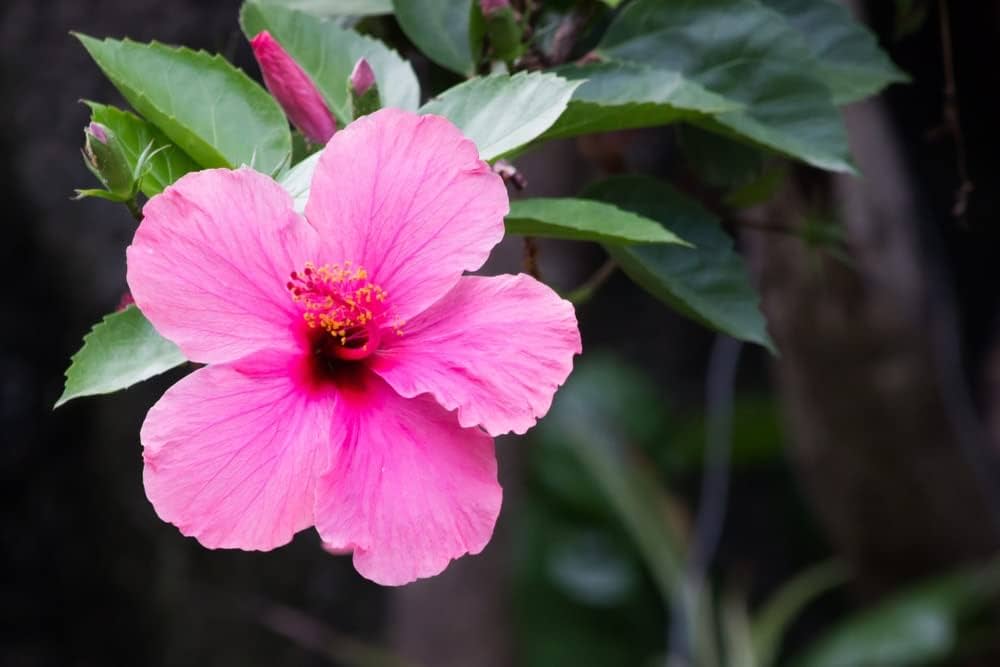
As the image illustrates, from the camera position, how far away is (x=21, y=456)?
2.00 meters

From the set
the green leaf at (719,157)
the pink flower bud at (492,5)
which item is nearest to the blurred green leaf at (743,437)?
the green leaf at (719,157)

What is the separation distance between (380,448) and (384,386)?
4 cm

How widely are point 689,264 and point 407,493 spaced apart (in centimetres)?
28

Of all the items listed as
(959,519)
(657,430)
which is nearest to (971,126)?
(959,519)

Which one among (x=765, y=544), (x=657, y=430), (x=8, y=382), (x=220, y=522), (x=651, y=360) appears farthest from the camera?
(x=651, y=360)

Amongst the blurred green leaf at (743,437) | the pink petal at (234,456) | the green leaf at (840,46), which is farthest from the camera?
the blurred green leaf at (743,437)

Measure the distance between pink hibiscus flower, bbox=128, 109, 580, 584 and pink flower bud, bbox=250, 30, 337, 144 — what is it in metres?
0.10

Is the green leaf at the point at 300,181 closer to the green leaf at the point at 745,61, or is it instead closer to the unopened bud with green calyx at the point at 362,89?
the unopened bud with green calyx at the point at 362,89

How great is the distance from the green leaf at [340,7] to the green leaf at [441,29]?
0.04 metres

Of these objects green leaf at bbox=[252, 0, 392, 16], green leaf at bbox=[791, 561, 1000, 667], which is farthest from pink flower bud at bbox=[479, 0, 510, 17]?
green leaf at bbox=[791, 561, 1000, 667]

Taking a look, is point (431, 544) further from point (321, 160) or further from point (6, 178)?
point (6, 178)

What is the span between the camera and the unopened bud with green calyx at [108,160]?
1.76ft

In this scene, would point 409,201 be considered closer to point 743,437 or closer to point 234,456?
point 234,456

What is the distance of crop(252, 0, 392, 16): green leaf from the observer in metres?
0.75
